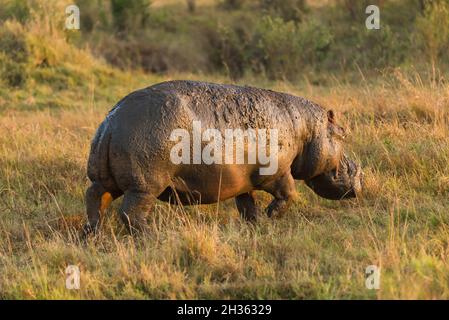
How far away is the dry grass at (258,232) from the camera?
4.62 m

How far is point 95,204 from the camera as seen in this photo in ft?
18.9

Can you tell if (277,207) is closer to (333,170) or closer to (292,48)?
(333,170)

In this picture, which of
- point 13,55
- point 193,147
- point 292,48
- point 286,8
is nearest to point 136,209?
point 193,147

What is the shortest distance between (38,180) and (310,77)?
348 inches

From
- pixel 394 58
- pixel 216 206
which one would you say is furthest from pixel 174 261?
pixel 394 58

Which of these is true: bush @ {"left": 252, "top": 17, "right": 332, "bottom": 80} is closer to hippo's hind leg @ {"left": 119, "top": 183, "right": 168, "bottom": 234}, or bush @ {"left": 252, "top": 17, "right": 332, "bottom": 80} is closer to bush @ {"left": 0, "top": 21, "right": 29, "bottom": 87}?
bush @ {"left": 0, "top": 21, "right": 29, "bottom": 87}

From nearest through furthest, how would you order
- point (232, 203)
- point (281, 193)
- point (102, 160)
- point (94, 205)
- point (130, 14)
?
1. point (102, 160)
2. point (94, 205)
3. point (281, 193)
4. point (232, 203)
5. point (130, 14)

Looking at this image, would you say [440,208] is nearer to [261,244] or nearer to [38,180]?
[261,244]

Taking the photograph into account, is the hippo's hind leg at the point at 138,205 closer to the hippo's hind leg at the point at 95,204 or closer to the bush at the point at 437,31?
the hippo's hind leg at the point at 95,204

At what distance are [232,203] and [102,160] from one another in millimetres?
1844

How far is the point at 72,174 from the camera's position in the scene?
7434 millimetres

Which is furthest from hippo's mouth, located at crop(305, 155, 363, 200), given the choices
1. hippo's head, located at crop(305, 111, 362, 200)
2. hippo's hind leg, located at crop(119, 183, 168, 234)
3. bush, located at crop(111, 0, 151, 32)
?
bush, located at crop(111, 0, 151, 32)

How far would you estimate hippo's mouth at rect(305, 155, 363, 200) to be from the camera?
6.63 metres
